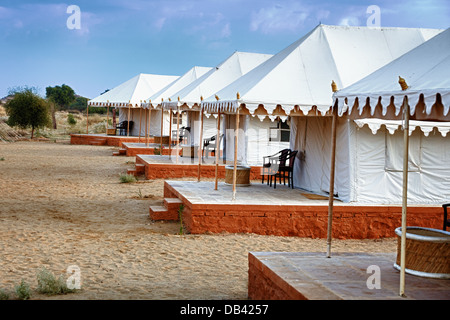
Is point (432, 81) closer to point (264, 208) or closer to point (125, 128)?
point (264, 208)

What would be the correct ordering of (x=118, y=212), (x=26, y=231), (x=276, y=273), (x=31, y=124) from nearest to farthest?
1. (x=276, y=273)
2. (x=26, y=231)
3. (x=118, y=212)
4. (x=31, y=124)

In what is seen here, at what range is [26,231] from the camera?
8531 mm

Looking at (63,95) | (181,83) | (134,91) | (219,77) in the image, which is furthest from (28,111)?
(63,95)

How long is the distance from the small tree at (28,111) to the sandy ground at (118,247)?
22746mm

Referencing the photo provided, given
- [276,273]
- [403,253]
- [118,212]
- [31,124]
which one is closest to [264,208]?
[118,212]

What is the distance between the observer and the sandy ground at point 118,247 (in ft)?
19.4

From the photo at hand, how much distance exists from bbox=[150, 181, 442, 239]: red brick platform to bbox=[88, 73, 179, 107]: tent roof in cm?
2158

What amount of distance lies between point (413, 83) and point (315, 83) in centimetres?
569

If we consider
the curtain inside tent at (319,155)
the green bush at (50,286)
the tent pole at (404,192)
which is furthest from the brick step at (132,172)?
the tent pole at (404,192)

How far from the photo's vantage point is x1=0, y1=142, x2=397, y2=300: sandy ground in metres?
5.91

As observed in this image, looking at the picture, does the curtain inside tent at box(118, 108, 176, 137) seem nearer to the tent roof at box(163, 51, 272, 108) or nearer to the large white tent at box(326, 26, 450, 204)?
the tent roof at box(163, 51, 272, 108)

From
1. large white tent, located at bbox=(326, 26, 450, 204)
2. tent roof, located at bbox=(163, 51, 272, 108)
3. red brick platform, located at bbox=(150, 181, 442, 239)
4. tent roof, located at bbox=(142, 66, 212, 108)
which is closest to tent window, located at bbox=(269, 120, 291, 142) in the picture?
tent roof, located at bbox=(163, 51, 272, 108)

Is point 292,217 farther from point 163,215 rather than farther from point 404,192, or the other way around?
point 404,192
